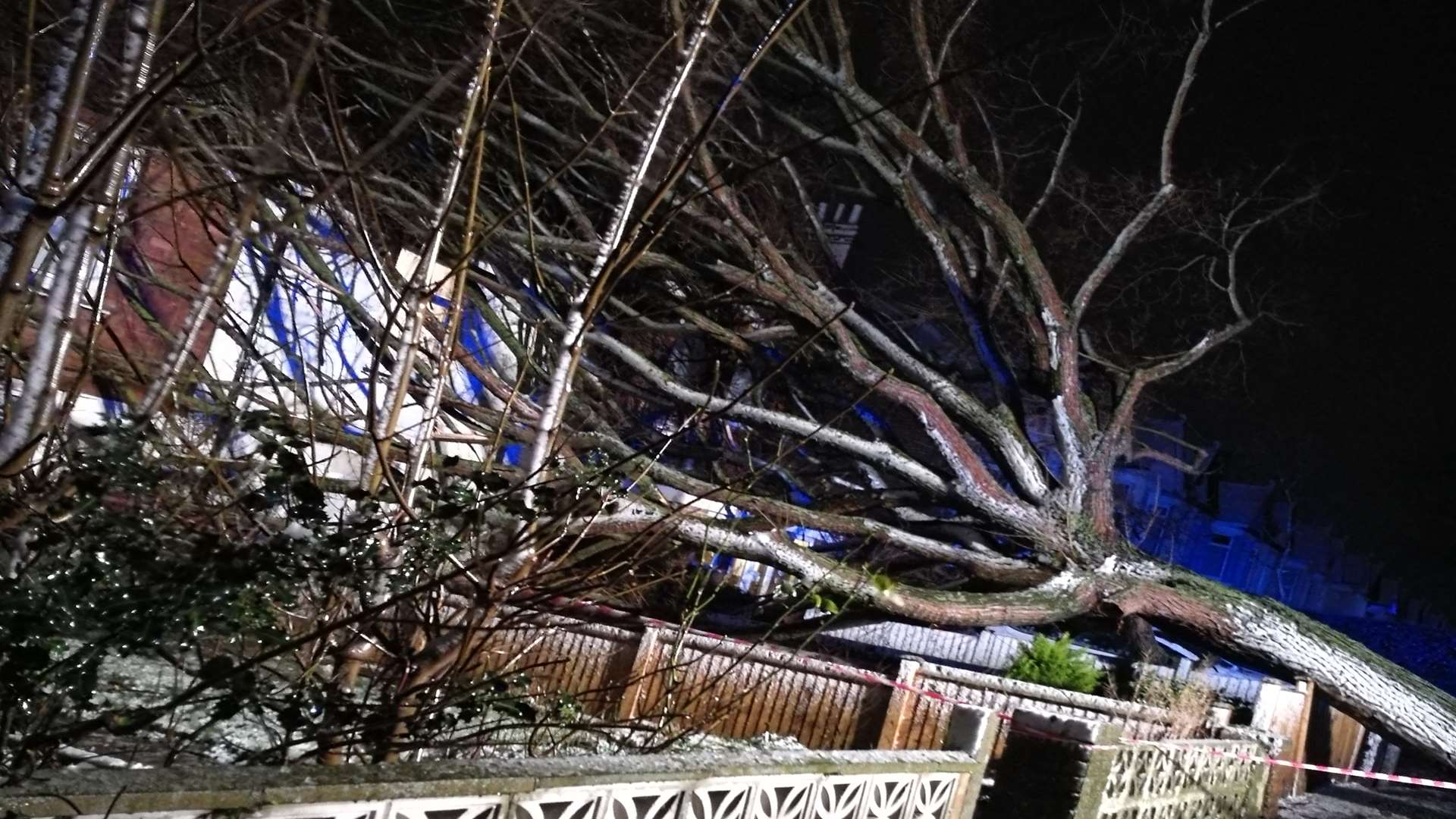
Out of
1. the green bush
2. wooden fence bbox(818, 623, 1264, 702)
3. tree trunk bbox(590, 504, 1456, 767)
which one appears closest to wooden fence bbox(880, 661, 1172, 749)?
the green bush

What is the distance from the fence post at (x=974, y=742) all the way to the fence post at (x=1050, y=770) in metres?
0.66

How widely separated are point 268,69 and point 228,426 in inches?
147

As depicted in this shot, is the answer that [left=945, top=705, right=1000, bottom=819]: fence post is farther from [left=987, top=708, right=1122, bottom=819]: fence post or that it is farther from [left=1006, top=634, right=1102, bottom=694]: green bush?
[left=1006, top=634, right=1102, bottom=694]: green bush

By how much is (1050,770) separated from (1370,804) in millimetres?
9666

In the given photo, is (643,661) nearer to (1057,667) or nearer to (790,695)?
(790,695)

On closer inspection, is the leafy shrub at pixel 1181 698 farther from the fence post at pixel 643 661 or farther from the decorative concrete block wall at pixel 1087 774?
the fence post at pixel 643 661

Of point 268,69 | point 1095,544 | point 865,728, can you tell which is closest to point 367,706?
point 268,69

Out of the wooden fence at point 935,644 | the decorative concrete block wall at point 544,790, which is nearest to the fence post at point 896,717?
the decorative concrete block wall at point 544,790

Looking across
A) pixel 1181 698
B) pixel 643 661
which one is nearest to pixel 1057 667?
pixel 1181 698

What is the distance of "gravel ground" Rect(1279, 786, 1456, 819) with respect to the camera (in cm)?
1066

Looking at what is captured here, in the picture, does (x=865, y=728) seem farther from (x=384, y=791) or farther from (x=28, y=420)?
(x=28, y=420)

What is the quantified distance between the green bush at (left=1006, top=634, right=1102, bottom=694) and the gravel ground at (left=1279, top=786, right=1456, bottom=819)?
2.12m

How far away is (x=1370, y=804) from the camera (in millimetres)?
12305

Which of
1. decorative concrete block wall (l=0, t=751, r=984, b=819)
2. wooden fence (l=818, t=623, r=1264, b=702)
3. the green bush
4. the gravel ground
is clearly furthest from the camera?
wooden fence (l=818, t=623, r=1264, b=702)
